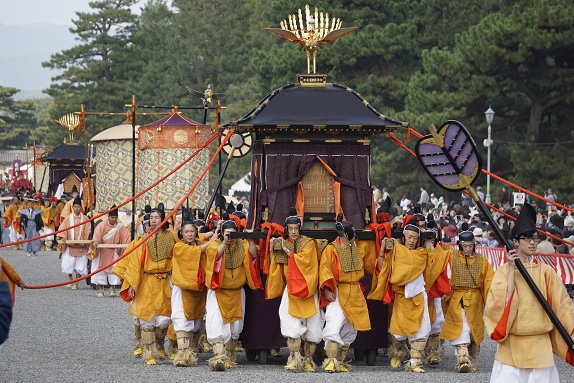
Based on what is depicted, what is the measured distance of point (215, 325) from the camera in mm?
12992

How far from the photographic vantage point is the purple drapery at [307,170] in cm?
1433

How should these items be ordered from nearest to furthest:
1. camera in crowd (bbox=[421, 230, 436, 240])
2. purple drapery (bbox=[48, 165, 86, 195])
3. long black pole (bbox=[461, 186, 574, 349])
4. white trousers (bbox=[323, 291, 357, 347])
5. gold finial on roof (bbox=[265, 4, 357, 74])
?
long black pole (bbox=[461, 186, 574, 349]) < white trousers (bbox=[323, 291, 357, 347]) < camera in crowd (bbox=[421, 230, 436, 240]) < gold finial on roof (bbox=[265, 4, 357, 74]) < purple drapery (bbox=[48, 165, 86, 195])

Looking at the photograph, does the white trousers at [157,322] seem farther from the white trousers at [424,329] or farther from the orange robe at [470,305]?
the orange robe at [470,305]

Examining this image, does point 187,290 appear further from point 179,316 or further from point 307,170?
point 307,170

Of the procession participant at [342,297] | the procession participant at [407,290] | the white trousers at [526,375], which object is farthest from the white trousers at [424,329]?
the white trousers at [526,375]

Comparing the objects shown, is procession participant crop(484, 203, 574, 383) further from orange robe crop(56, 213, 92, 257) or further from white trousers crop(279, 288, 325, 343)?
orange robe crop(56, 213, 92, 257)

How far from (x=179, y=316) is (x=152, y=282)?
56 cm

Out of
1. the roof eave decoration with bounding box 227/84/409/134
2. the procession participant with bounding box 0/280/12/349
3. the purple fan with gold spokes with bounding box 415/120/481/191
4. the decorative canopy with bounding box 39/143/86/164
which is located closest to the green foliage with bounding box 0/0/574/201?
the decorative canopy with bounding box 39/143/86/164

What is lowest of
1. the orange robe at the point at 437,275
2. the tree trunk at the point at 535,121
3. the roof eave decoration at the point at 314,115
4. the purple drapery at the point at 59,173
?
the orange robe at the point at 437,275

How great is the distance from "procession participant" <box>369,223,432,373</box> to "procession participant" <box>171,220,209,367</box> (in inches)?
75.1

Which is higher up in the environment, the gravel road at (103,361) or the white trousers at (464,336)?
the white trousers at (464,336)

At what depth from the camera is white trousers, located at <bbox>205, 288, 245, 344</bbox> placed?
510 inches

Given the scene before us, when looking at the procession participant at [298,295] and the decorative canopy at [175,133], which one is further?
the decorative canopy at [175,133]

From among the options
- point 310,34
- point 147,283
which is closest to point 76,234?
point 310,34
